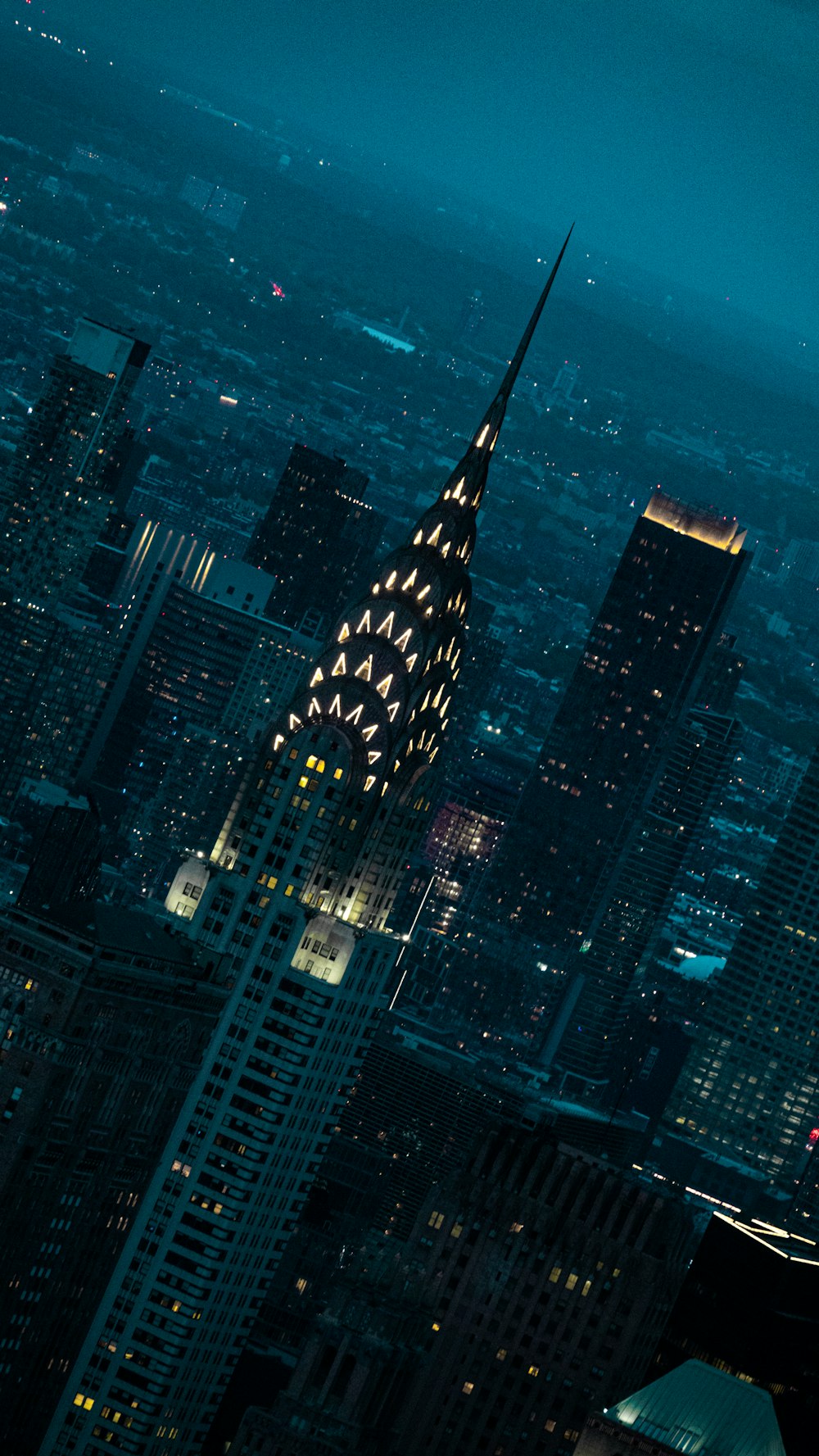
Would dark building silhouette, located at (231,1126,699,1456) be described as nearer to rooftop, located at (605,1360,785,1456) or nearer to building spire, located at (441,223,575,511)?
rooftop, located at (605,1360,785,1456)

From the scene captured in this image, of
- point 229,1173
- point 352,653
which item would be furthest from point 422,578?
point 229,1173

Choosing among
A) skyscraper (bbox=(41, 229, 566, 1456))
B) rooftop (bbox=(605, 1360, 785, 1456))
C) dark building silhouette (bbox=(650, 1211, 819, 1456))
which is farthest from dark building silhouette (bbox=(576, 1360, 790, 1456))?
skyscraper (bbox=(41, 229, 566, 1456))

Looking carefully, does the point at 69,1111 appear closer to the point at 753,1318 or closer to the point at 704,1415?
the point at 753,1318

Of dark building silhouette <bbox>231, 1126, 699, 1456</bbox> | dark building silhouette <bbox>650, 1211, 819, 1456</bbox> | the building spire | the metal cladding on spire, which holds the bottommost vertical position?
dark building silhouette <bbox>231, 1126, 699, 1456</bbox>

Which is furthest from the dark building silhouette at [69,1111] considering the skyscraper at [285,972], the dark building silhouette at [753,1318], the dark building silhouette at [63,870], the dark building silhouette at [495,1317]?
the dark building silhouette at [63,870]

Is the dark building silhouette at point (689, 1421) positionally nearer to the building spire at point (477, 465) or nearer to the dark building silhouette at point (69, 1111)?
the dark building silhouette at point (69, 1111)
